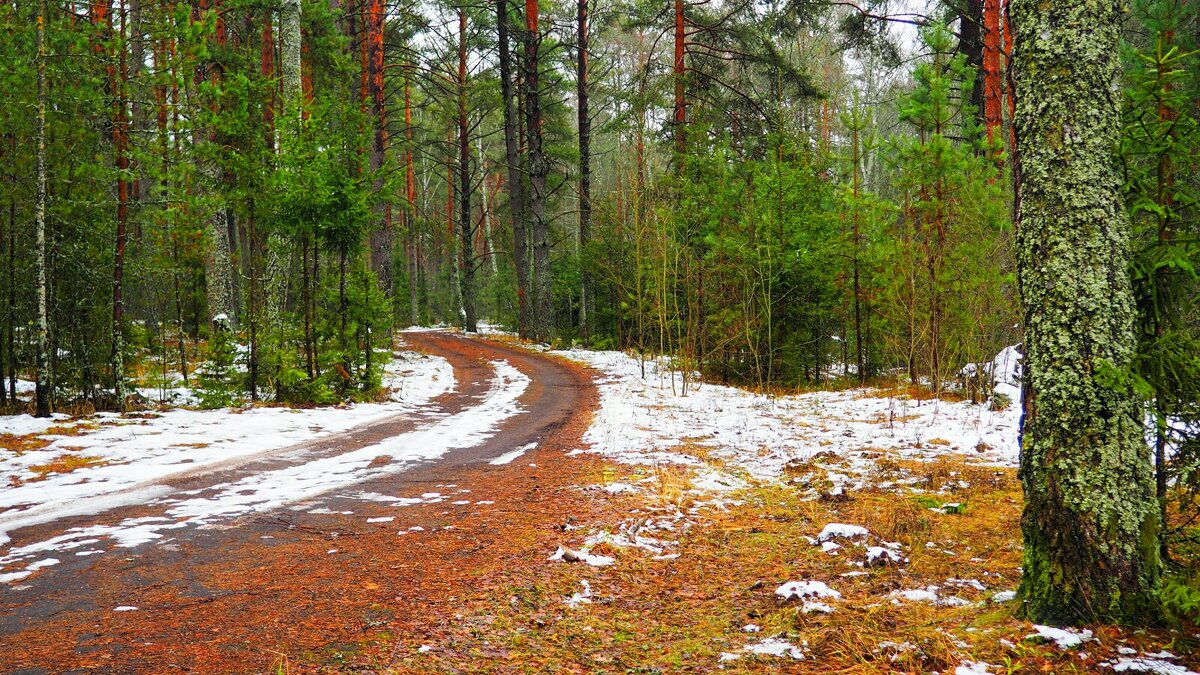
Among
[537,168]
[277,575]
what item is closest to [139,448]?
[277,575]

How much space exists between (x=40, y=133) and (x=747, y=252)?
11.2 m

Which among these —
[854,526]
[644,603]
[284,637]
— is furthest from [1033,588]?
[284,637]

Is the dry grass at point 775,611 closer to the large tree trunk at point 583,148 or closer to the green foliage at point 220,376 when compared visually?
the green foliage at point 220,376

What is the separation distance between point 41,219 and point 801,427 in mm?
10495

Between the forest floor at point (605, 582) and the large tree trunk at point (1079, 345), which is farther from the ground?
the large tree trunk at point (1079, 345)

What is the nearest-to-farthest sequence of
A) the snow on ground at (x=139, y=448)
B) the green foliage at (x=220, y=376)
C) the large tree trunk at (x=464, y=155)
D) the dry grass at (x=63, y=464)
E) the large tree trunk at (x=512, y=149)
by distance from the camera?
the snow on ground at (x=139, y=448) < the dry grass at (x=63, y=464) < the green foliage at (x=220, y=376) < the large tree trunk at (x=512, y=149) < the large tree trunk at (x=464, y=155)

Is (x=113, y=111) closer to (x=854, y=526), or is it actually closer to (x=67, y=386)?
(x=67, y=386)

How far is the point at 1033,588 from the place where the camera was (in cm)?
309

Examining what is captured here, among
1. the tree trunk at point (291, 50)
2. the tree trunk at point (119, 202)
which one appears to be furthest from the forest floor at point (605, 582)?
the tree trunk at point (291, 50)

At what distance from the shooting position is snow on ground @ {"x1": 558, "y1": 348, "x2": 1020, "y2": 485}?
7410 mm

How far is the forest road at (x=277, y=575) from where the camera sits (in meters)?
2.96

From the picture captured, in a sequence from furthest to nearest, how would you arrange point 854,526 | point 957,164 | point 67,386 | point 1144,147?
point 957,164
point 67,386
point 854,526
point 1144,147

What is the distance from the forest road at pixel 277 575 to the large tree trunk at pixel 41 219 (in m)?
3.91

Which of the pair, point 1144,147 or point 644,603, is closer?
point 1144,147
